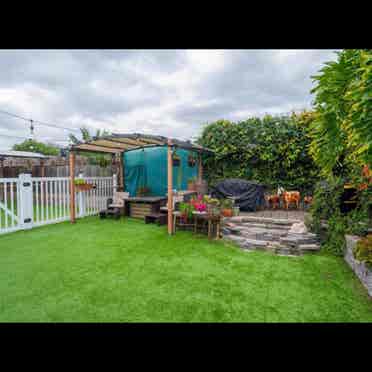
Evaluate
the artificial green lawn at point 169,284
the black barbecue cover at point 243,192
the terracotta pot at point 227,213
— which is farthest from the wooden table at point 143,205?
the artificial green lawn at point 169,284

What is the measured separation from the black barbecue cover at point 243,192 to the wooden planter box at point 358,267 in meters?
3.19

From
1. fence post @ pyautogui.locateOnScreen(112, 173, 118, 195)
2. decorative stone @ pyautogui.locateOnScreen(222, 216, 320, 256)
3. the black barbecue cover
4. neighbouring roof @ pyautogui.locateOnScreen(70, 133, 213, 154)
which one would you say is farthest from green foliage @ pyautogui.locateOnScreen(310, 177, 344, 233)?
fence post @ pyautogui.locateOnScreen(112, 173, 118, 195)

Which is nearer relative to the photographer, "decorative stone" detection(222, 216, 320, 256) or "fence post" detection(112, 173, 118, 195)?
"decorative stone" detection(222, 216, 320, 256)

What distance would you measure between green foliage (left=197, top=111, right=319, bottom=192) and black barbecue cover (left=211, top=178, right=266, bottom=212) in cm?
79

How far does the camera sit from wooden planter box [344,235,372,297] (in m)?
2.51

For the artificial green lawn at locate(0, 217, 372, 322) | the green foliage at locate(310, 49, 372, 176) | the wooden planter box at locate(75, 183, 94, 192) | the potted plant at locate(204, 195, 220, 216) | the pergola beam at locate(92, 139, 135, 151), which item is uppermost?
the pergola beam at locate(92, 139, 135, 151)

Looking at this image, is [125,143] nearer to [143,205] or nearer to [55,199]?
[143,205]

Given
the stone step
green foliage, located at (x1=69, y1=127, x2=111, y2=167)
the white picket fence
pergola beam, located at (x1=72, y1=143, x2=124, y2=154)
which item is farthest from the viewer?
Answer: green foliage, located at (x1=69, y1=127, x2=111, y2=167)

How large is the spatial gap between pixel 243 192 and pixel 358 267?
13.2 feet

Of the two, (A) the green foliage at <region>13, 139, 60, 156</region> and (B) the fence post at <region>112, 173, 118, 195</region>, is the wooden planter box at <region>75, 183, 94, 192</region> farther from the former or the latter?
(A) the green foliage at <region>13, 139, 60, 156</region>

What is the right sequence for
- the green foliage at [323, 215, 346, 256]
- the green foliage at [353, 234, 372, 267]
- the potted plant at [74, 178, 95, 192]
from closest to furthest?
the green foliage at [353, 234, 372, 267], the green foliage at [323, 215, 346, 256], the potted plant at [74, 178, 95, 192]

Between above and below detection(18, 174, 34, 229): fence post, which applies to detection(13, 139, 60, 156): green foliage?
above

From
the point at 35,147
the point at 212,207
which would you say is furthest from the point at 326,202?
the point at 35,147
